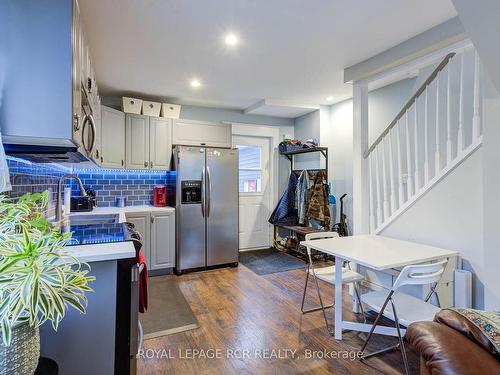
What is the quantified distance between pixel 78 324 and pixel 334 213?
3890mm

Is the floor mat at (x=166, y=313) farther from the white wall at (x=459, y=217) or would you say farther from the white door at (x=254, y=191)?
the white wall at (x=459, y=217)

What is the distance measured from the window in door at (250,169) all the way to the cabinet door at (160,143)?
4.70ft

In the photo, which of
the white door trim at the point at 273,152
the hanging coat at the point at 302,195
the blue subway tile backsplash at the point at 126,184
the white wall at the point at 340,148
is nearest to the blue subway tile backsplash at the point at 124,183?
the blue subway tile backsplash at the point at 126,184

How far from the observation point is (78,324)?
1.31 metres

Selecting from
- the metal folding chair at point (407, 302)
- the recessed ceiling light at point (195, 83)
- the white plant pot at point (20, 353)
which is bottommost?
the metal folding chair at point (407, 302)

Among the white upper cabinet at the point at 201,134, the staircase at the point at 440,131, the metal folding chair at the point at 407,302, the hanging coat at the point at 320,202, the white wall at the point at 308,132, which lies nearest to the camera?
the metal folding chair at the point at 407,302

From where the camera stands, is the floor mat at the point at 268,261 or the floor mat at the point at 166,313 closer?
the floor mat at the point at 166,313

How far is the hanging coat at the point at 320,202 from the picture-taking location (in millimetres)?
4312

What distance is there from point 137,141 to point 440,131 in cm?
353

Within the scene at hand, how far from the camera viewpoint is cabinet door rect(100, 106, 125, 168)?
3.63m

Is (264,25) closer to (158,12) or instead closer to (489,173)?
(158,12)

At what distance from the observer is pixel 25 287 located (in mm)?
734

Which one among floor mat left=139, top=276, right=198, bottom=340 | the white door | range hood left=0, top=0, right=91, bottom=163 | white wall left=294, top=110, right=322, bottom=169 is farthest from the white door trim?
range hood left=0, top=0, right=91, bottom=163

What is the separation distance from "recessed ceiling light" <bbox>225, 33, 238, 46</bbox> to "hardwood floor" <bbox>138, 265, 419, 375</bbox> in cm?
247
